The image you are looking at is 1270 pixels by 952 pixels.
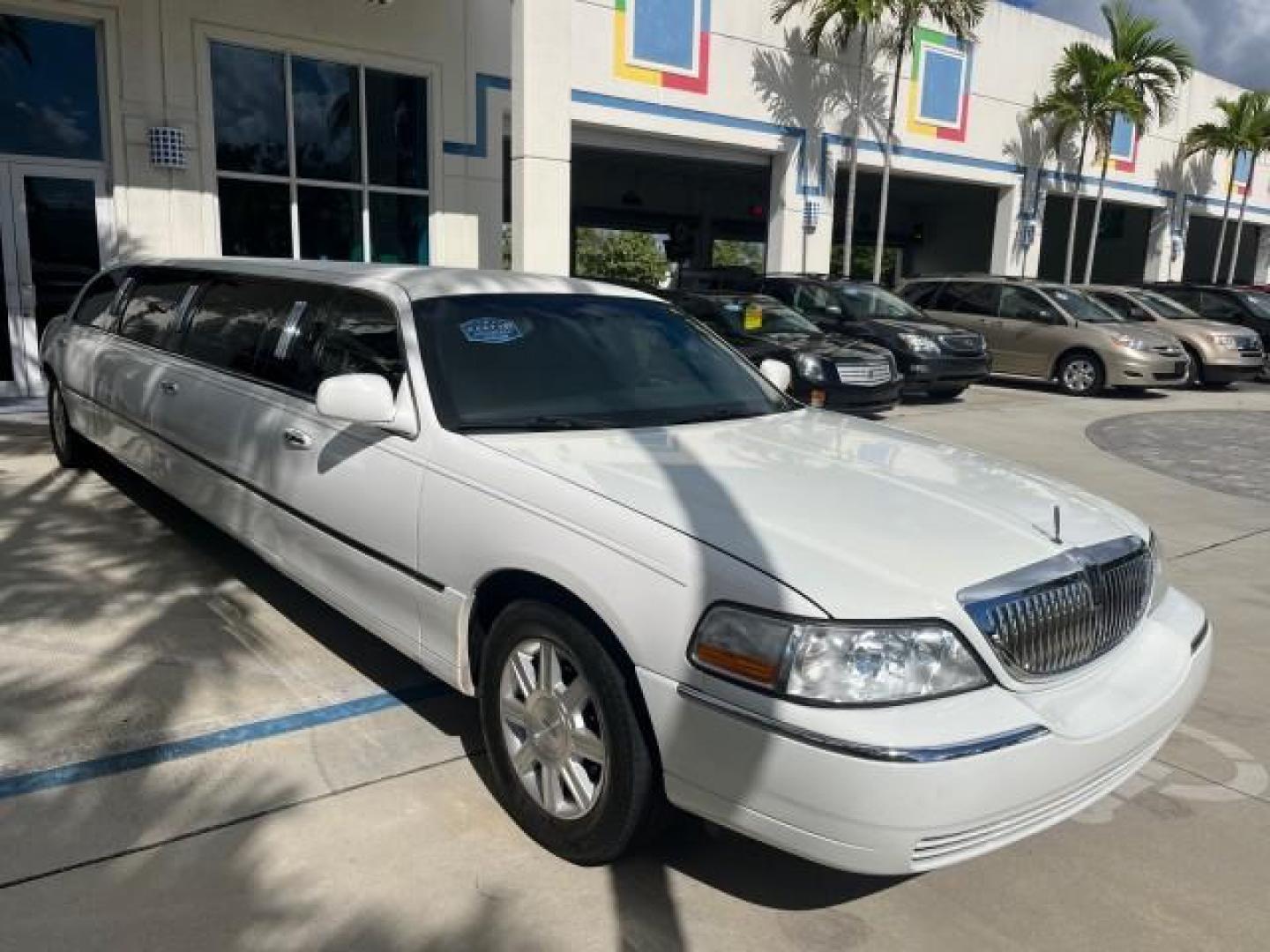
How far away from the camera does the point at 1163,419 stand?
520 inches

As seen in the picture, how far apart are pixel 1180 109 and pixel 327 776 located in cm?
3019

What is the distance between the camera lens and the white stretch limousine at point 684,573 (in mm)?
2375

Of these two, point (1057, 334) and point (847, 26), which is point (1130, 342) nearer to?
point (1057, 334)

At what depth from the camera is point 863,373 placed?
11156 millimetres

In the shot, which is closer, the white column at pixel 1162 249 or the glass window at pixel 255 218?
the glass window at pixel 255 218

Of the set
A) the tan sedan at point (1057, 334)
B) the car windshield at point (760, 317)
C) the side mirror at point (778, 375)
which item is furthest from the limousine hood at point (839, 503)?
the tan sedan at point (1057, 334)

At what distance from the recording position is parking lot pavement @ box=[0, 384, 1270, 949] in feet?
8.77

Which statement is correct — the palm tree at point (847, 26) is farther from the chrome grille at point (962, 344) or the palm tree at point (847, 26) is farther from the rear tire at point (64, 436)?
the rear tire at point (64, 436)

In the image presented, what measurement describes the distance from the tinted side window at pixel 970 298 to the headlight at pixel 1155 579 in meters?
13.9

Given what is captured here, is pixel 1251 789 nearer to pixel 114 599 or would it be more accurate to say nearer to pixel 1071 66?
pixel 114 599

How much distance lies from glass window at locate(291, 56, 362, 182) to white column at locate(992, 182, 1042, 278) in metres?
15.1

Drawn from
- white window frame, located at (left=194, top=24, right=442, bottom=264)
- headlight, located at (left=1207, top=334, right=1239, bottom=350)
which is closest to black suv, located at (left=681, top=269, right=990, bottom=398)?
white window frame, located at (left=194, top=24, right=442, bottom=264)

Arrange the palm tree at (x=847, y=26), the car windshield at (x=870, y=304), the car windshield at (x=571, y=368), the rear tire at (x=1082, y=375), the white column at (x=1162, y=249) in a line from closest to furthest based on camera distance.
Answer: the car windshield at (x=571, y=368), the car windshield at (x=870, y=304), the rear tire at (x=1082, y=375), the palm tree at (x=847, y=26), the white column at (x=1162, y=249)

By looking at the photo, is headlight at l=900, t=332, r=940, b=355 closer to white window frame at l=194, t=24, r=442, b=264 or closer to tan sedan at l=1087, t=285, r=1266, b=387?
tan sedan at l=1087, t=285, r=1266, b=387
